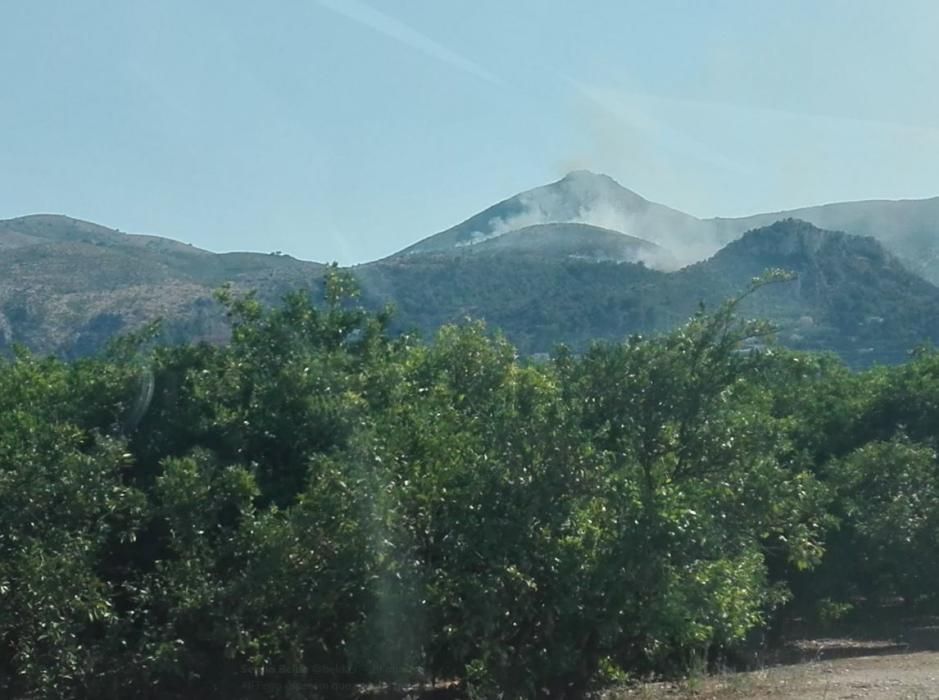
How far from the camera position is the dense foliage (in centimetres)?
1158

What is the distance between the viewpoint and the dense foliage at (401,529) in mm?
11578

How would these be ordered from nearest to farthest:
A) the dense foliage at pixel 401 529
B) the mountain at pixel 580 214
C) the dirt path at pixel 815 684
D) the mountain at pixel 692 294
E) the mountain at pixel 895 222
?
the dense foliage at pixel 401 529, the dirt path at pixel 815 684, the mountain at pixel 692 294, the mountain at pixel 895 222, the mountain at pixel 580 214

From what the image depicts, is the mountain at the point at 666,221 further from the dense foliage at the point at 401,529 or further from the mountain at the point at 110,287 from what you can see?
the dense foliage at the point at 401,529

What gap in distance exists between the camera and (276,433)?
13.8 meters

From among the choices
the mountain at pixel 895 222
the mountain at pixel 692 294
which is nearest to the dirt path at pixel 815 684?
the mountain at pixel 692 294

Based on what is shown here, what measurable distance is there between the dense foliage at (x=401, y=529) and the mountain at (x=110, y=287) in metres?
27.7

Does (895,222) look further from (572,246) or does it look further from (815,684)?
(815,684)

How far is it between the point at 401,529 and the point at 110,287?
6370 cm

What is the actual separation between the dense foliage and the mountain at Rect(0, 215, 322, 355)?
27.7 m

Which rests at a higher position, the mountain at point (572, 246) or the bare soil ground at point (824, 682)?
the mountain at point (572, 246)

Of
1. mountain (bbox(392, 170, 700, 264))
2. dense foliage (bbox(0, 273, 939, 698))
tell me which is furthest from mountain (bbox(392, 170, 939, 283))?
dense foliage (bbox(0, 273, 939, 698))

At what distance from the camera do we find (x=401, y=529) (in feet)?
38.5

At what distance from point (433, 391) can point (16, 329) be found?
50905 mm

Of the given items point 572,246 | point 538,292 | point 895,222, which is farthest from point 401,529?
point 895,222
